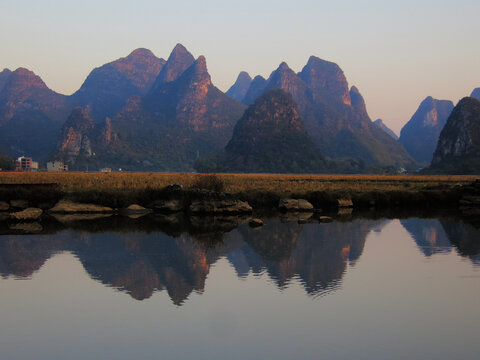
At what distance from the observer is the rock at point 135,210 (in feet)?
112

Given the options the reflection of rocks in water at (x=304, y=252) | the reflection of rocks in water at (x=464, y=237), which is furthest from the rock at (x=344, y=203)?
the reflection of rocks in water at (x=304, y=252)

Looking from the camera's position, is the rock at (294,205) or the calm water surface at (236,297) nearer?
the calm water surface at (236,297)

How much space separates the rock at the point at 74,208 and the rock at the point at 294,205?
1254cm

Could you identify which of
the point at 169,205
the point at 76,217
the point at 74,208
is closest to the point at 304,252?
the point at 76,217

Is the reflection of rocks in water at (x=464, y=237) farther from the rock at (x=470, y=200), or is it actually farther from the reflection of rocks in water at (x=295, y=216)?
the rock at (x=470, y=200)

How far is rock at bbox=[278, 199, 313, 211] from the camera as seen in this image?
3725cm

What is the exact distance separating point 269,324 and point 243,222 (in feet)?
60.1

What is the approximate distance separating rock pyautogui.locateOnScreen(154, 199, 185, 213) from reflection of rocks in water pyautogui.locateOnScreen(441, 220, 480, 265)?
17.6 m

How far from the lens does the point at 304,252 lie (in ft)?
65.6

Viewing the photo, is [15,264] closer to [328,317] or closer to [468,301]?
[328,317]

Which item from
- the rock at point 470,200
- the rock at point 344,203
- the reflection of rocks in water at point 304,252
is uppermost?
the rock at point 470,200

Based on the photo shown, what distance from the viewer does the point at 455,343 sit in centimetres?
1030

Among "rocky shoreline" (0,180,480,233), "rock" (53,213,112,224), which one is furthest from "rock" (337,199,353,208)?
"rock" (53,213,112,224)

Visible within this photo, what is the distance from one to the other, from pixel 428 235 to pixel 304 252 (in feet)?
30.9
